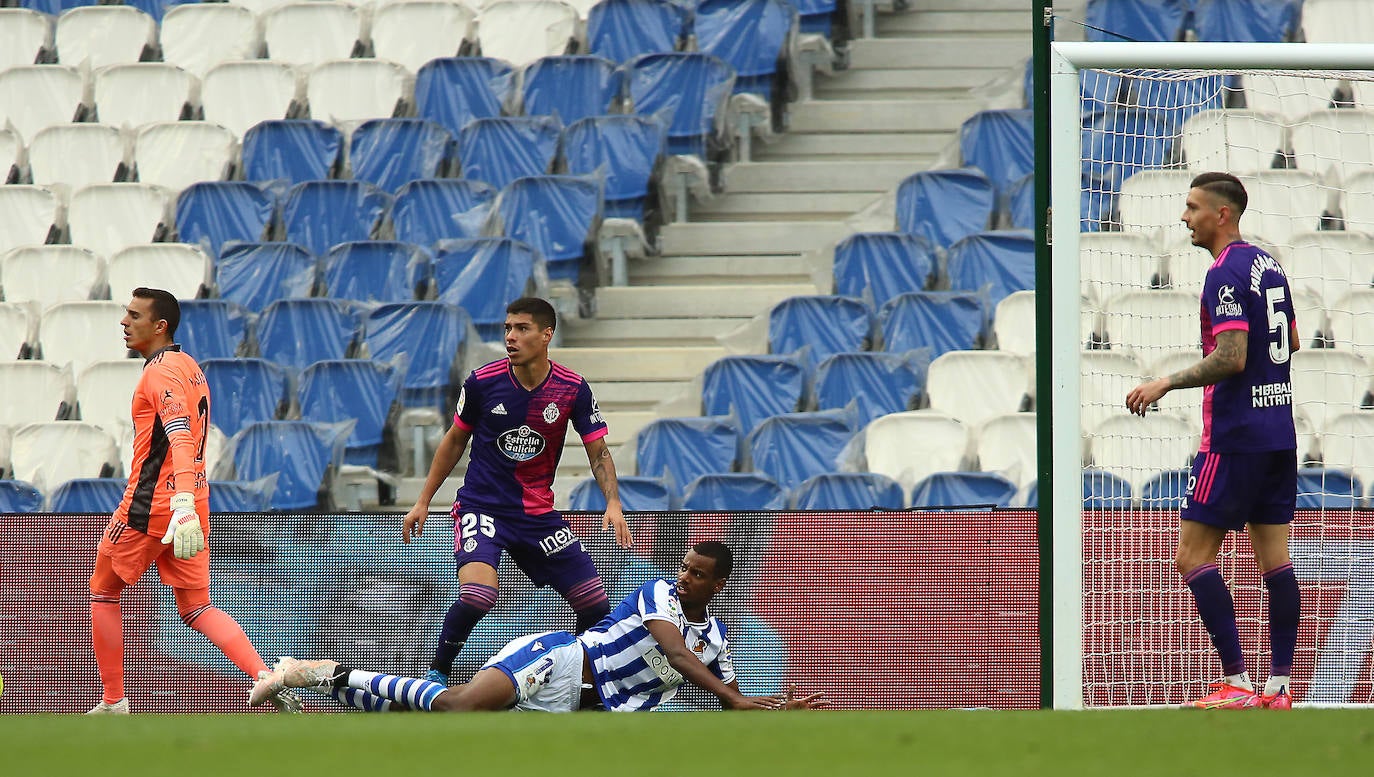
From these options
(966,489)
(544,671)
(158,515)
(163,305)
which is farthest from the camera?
(966,489)

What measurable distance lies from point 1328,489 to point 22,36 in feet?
34.6

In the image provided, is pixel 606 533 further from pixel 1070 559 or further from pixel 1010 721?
pixel 1010 721

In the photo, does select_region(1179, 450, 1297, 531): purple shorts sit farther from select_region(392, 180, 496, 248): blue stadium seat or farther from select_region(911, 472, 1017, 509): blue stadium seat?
select_region(392, 180, 496, 248): blue stadium seat

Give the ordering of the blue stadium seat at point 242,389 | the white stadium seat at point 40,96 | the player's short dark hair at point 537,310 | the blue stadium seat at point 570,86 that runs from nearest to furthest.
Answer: the player's short dark hair at point 537,310 → the blue stadium seat at point 242,389 → the blue stadium seat at point 570,86 → the white stadium seat at point 40,96

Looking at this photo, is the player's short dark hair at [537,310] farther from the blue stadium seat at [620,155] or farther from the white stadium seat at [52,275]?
the white stadium seat at [52,275]

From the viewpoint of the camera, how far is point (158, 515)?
19.8 ft

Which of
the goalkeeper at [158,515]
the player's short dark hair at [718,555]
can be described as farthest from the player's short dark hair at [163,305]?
the player's short dark hair at [718,555]

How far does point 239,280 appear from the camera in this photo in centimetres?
1011

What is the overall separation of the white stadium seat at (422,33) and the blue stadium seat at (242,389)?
378 cm

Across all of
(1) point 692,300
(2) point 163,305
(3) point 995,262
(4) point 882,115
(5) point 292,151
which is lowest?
(1) point 692,300

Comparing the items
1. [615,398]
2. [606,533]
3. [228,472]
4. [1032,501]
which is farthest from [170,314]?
[1032,501]

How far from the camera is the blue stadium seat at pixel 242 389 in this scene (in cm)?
910

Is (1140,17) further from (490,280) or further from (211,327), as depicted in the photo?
(211,327)

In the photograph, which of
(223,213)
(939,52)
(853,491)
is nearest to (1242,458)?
(853,491)
